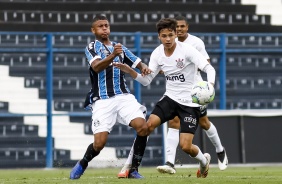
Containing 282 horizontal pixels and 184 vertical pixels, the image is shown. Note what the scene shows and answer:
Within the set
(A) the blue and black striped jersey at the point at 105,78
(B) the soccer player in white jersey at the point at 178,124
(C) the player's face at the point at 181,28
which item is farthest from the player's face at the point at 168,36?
(C) the player's face at the point at 181,28

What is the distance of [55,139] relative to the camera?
1772 cm

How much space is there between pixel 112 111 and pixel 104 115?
121 millimetres

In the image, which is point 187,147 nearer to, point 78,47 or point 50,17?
point 78,47

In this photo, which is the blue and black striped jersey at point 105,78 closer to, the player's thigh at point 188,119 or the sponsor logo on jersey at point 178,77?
the sponsor logo on jersey at point 178,77

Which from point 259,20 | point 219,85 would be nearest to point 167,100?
point 219,85

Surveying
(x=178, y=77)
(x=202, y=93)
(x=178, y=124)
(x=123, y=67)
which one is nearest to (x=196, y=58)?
(x=178, y=77)

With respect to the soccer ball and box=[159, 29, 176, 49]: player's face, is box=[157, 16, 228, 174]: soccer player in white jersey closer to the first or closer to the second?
box=[159, 29, 176, 49]: player's face

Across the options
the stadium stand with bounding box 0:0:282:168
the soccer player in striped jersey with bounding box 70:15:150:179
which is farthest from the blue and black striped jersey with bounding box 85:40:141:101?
the stadium stand with bounding box 0:0:282:168

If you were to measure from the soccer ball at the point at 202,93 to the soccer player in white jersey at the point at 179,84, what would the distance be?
0.46 m

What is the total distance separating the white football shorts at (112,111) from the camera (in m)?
11.0

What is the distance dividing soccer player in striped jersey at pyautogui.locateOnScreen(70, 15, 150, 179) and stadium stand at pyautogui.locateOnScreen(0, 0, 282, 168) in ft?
20.7

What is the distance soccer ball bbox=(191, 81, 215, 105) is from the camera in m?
10.6

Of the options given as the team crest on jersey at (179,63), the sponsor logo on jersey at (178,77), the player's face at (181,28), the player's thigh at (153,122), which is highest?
the player's face at (181,28)

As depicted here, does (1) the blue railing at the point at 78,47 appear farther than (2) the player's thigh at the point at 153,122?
Yes
